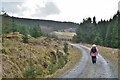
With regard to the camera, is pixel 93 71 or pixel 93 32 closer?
pixel 93 71

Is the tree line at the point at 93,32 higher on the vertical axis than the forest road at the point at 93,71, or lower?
higher

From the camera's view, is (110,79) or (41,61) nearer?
(110,79)

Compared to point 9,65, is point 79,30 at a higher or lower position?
higher

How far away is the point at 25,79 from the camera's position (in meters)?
8.84

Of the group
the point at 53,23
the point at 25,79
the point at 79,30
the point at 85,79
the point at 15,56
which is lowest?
the point at 25,79

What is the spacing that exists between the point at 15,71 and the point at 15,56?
7.97ft

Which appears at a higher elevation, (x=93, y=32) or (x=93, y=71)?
(x=93, y=32)

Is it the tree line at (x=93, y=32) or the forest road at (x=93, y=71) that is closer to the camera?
the forest road at (x=93, y=71)

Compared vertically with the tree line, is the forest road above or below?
below

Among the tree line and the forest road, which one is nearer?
the forest road

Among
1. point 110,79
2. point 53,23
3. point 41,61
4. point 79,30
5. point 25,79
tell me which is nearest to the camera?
point 110,79

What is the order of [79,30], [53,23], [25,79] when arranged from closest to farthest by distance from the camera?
[25,79] < [79,30] < [53,23]

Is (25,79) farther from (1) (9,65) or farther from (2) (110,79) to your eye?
(2) (110,79)

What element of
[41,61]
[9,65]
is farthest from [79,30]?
[9,65]
